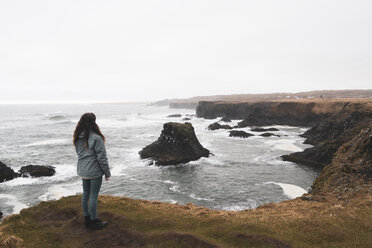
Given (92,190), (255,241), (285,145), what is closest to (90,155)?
(92,190)

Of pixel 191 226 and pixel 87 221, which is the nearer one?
pixel 87 221

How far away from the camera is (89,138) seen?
7.36m

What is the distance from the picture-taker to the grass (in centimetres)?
728

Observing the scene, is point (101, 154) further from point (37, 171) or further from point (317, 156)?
point (317, 156)

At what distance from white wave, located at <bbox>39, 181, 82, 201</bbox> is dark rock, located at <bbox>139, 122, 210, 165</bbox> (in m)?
11.5

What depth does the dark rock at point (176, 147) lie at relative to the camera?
34.5 m

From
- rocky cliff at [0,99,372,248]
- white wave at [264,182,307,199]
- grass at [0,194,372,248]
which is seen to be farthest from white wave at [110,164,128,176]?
grass at [0,194,372,248]

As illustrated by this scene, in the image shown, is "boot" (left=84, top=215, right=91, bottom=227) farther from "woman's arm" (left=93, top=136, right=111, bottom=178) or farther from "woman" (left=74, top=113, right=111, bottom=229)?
"woman's arm" (left=93, top=136, right=111, bottom=178)

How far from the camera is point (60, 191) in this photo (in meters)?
23.1

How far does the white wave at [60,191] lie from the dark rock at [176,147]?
11.5 meters

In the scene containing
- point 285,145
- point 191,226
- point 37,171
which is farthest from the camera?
point 285,145

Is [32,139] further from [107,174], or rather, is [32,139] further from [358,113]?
[358,113]

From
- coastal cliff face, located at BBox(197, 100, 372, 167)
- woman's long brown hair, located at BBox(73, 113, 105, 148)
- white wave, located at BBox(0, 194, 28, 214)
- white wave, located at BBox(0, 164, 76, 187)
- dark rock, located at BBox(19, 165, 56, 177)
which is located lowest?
white wave, located at BBox(0, 194, 28, 214)

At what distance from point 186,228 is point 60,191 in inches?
760
